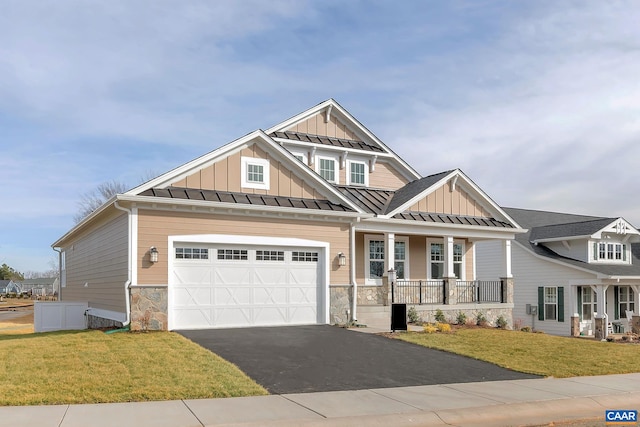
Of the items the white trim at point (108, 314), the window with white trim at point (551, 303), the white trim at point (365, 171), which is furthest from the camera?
the window with white trim at point (551, 303)

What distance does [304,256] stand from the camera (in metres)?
19.0

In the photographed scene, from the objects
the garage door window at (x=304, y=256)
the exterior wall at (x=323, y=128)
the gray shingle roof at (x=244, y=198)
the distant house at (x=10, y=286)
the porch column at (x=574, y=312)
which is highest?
the exterior wall at (x=323, y=128)

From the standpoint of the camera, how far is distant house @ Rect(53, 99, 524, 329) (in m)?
16.6

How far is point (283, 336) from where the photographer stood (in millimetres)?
15953

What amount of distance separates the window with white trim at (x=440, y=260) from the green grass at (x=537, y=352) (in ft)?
18.6

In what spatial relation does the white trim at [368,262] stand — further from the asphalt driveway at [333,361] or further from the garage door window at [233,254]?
the garage door window at [233,254]

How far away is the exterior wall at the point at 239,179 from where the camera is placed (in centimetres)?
1756

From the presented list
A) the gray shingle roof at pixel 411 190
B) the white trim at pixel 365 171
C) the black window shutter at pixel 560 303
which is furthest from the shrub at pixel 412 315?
the black window shutter at pixel 560 303

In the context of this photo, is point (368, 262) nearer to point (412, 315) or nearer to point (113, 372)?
point (412, 315)

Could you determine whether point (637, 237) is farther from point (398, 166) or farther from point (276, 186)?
point (276, 186)

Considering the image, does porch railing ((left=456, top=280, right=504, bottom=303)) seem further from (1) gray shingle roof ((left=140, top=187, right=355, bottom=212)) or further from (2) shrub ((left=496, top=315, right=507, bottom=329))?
(1) gray shingle roof ((left=140, top=187, right=355, bottom=212))

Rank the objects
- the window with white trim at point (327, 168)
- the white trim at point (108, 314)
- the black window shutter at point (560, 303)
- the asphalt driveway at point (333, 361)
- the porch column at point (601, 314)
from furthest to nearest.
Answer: the black window shutter at point (560, 303), the porch column at point (601, 314), the window with white trim at point (327, 168), the white trim at point (108, 314), the asphalt driveway at point (333, 361)

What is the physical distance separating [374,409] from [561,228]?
27.5 metres

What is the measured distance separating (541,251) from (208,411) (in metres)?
27.8
